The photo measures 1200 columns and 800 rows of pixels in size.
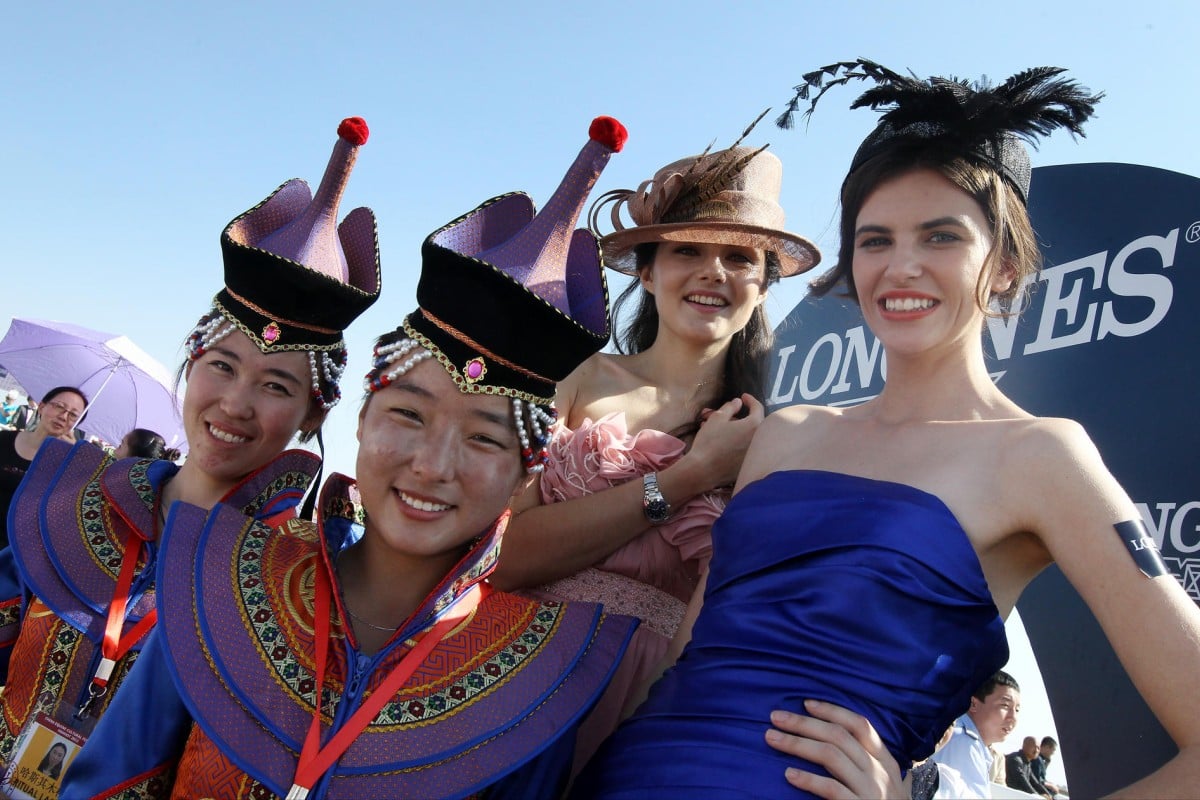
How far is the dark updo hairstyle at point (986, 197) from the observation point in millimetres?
1896

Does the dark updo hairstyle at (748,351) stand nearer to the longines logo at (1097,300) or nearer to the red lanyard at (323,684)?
the longines logo at (1097,300)

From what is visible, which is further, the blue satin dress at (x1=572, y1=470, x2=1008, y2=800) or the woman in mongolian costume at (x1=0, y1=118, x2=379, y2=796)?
the woman in mongolian costume at (x1=0, y1=118, x2=379, y2=796)

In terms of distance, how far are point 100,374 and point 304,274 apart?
5962mm

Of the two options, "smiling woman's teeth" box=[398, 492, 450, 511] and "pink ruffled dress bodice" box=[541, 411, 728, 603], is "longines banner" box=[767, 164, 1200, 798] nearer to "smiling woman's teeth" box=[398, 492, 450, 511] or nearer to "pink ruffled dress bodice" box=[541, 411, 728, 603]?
"pink ruffled dress bodice" box=[541, 411, 728, 603]

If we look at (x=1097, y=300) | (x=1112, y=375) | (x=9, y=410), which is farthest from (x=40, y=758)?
(x=9, y=410)

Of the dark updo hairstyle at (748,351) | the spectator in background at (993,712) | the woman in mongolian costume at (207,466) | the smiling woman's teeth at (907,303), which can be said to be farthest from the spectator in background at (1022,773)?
the woman in mongolian costume at (207,466)

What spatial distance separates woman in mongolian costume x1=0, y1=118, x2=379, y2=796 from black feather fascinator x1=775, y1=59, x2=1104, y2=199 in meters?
1.29

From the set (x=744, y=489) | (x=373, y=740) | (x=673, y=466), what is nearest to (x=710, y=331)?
(x=673, y=466)

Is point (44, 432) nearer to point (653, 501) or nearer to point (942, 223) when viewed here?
point (653, 501)

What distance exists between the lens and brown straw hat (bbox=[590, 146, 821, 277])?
2486 millimetres

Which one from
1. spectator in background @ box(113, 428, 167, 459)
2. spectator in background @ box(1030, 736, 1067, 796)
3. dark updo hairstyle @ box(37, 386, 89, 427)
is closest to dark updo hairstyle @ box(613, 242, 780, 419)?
spectator in background @ box(113, 428, 167, 459)

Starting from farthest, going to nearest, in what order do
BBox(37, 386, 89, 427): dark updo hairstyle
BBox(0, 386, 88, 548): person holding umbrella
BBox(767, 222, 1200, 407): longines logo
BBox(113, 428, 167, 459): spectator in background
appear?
BBox(37, 386, 89, 427): dark updo hairstyle < BBox(113, 428, 167, 459): spectator in background < BBox(0, 386, 88, 548): person holding umbrella < BBox(767, 222, 1200, 407): longines logo

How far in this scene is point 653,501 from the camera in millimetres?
2271

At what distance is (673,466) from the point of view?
229 cm
